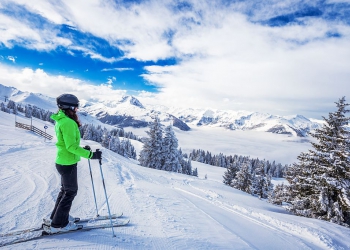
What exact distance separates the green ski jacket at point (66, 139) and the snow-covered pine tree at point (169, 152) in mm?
29653

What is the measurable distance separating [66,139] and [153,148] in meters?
30.0

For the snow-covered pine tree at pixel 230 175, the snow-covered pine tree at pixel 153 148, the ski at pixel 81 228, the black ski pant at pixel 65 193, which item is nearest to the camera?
the ski at pixel 81 228

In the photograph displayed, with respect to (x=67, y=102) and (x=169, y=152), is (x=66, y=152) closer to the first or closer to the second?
(x=67, y=102)

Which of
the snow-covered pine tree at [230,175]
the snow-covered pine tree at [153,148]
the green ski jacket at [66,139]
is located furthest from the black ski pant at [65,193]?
the snow-covered pine tree at [230,175]

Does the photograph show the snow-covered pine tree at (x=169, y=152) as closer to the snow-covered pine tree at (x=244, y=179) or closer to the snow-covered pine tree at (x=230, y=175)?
the snow-covered pine tree at (x=244, y=179)

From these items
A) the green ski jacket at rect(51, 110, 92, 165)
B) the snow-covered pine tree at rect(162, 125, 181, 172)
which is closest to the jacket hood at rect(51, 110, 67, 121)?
the green ski jacket at rect(51, 110, 92, 165)

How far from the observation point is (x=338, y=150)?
11.8 m

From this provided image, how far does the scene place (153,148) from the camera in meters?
33.5

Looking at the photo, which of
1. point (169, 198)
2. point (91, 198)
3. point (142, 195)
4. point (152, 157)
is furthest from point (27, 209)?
point (152, 157)

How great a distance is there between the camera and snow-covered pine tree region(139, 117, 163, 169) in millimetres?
33031

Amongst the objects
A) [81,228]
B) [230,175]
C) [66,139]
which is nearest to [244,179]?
[230,175]

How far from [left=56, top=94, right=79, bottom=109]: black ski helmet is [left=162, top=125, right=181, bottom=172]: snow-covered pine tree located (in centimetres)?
2977

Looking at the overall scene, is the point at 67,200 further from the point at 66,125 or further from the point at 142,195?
the point at 142,195

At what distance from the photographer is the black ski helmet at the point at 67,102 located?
3855 millimetres
